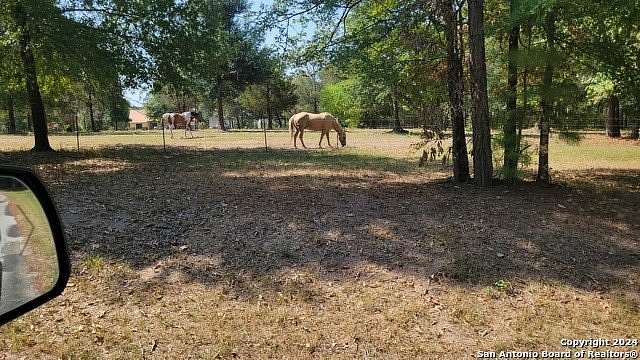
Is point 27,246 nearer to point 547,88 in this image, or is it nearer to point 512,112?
point 512,112

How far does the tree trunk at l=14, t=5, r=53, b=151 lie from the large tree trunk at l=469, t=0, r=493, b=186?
29.7ft

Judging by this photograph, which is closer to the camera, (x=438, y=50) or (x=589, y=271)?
(x=589, y=271)

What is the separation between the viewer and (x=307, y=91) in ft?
215

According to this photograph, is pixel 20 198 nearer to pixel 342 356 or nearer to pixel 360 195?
pixel 342 356

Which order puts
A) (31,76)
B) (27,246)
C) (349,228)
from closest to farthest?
(27,246)
(349,228)
(31,76)

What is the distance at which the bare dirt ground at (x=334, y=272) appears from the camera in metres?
3.39

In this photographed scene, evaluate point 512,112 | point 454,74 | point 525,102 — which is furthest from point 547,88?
point 454,74

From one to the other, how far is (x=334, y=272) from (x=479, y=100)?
4.15 meters

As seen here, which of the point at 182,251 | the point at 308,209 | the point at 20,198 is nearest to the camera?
the point at 20,198

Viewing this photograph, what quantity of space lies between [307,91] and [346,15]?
57842 mm

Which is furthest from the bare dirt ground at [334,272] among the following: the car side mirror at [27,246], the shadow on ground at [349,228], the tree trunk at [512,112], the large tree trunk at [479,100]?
the car side mirror at [27,246]

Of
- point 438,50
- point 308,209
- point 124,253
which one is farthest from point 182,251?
point 438,50

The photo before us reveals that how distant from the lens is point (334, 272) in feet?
14.9

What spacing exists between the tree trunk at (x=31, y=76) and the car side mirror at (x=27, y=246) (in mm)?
10239
